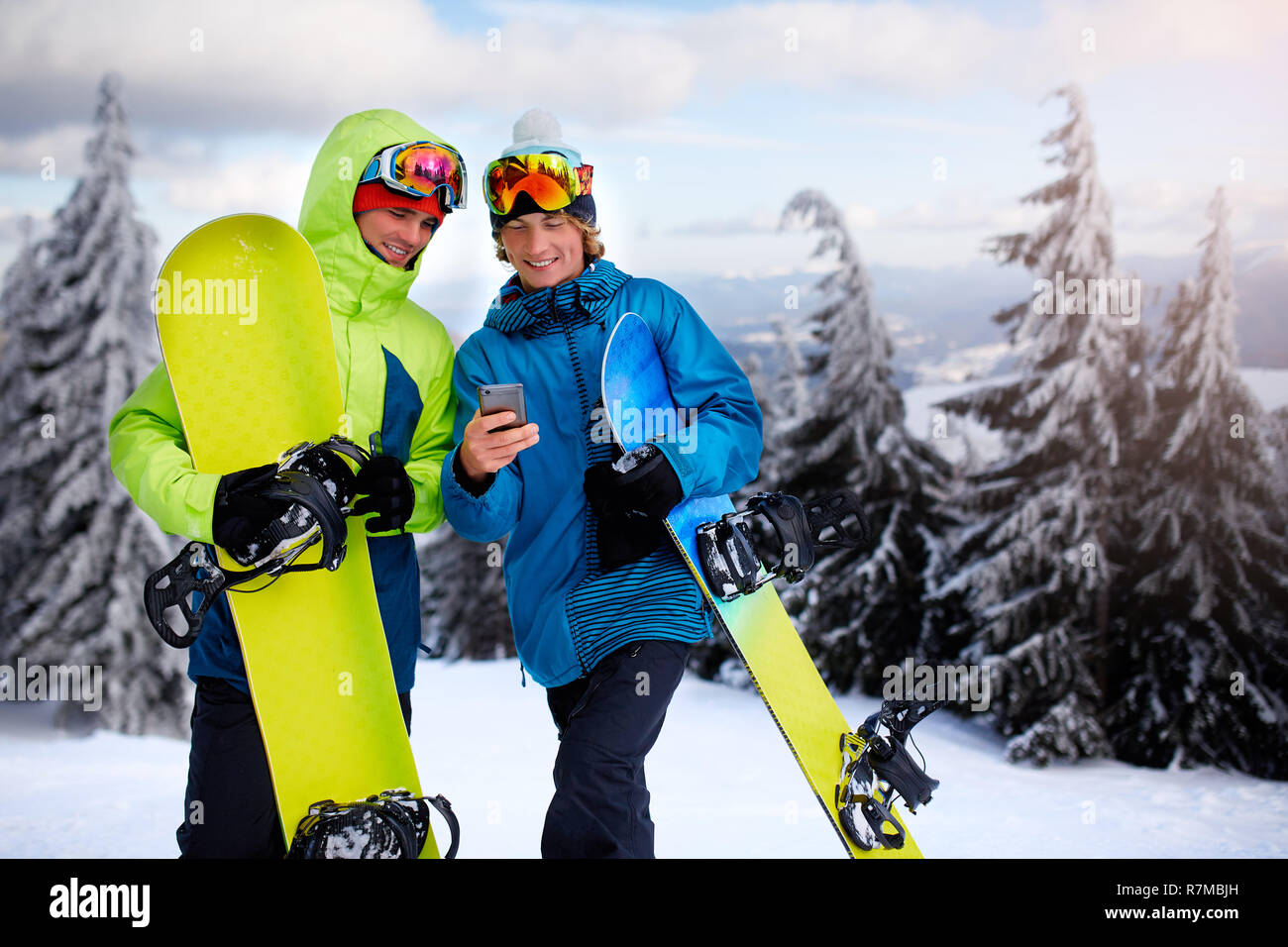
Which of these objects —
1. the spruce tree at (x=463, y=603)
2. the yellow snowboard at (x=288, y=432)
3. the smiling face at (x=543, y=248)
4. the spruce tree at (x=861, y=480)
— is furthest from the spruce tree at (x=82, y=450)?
the smiling face at (x=543, y=248)

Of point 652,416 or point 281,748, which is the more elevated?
point 652,416

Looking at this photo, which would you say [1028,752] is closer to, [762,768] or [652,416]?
[762,768]

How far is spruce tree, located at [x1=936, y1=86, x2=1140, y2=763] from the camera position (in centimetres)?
934

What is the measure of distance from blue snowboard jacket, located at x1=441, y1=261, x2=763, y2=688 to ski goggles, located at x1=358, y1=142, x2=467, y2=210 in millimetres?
369

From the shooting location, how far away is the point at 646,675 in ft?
8.05

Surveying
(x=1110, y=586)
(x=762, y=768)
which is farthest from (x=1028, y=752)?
(x=762, y=768)

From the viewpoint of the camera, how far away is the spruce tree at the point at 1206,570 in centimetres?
922

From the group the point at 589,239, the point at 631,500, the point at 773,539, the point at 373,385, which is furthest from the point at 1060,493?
the point at 373,385

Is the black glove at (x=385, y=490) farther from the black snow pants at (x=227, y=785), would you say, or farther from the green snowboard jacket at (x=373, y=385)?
the black snow pants at (x=227, y=785)

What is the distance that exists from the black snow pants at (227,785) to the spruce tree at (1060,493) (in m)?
8.33
